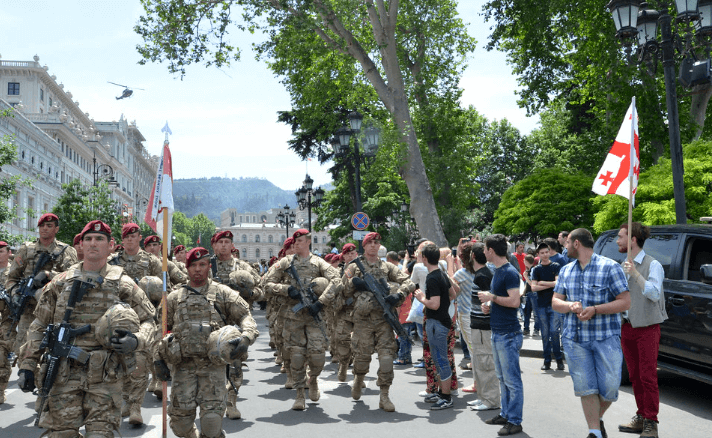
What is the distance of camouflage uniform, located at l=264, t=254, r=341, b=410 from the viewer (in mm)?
8258

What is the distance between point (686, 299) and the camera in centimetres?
758

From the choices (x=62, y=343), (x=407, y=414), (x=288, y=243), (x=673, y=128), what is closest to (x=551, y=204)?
(x=673, y=128)

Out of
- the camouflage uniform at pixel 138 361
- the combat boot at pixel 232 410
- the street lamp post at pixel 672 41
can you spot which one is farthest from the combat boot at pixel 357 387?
the street lamp post at pixel 672 41

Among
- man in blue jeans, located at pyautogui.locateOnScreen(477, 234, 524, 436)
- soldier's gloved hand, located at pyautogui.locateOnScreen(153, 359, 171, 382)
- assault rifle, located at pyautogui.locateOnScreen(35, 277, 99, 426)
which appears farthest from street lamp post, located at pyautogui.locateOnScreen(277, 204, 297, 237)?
assault rifle, located at pyautogui.locateOnScreen(35, 277, 99, 426)

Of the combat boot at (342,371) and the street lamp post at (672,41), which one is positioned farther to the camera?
the combat boot at (342,371)

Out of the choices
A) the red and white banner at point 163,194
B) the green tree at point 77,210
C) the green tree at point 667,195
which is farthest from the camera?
the green tree at point 77,210

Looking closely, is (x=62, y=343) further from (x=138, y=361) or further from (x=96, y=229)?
(x=96, y=229)

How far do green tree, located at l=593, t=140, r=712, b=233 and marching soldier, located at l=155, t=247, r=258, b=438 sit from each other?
34.8 feet

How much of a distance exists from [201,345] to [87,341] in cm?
90

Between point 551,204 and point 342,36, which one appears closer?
point 342,36

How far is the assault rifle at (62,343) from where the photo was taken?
471 centimetres

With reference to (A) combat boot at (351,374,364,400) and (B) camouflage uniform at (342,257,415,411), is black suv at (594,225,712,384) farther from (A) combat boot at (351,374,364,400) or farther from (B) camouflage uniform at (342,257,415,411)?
(A) combat boot at (351,374,364,400)

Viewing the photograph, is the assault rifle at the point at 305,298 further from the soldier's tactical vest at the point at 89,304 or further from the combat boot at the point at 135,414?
the soldier's tactical vest at the point at 89,304

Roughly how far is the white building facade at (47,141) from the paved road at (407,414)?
2756 centimetres
